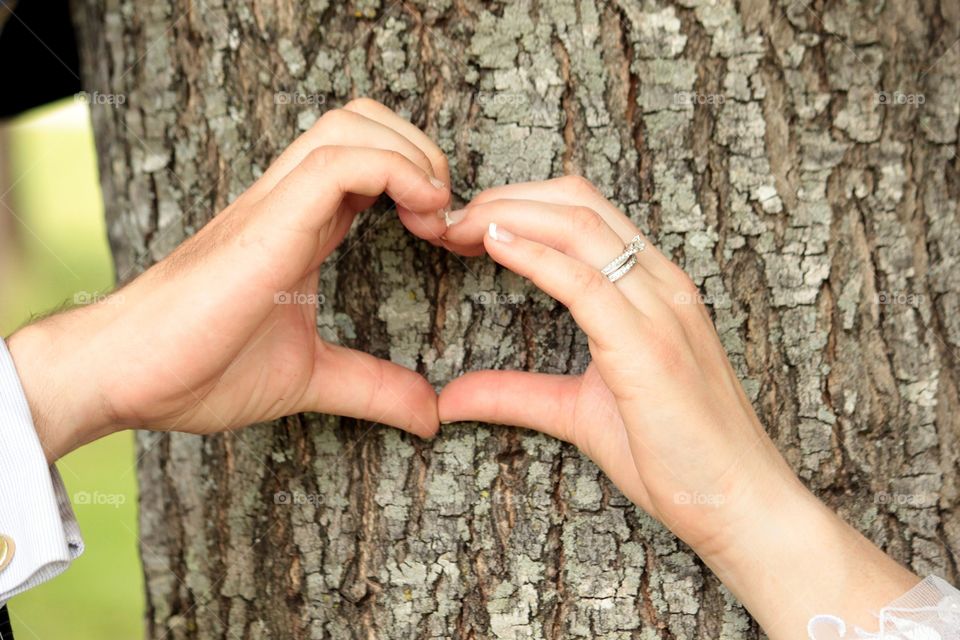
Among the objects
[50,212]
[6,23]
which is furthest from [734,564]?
[50,212]

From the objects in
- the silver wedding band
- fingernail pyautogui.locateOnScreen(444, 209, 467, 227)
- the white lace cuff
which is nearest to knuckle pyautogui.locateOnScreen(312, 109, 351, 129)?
fingernail pyautogui.locateOnScreen(444, 209, 467, 227)

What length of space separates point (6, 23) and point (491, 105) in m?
1.55

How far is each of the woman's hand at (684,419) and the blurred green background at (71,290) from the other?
891 millimetres

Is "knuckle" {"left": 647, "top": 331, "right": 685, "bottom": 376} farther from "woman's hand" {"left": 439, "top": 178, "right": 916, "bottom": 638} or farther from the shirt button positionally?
the shirt button

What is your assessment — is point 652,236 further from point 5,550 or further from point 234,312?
point 5,550

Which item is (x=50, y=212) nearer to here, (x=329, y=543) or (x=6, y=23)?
(x=6, y=23)

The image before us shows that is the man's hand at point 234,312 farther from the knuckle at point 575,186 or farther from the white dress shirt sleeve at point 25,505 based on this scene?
the knuckle at point 575,186

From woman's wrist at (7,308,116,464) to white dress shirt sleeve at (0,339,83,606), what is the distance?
0.16 feet

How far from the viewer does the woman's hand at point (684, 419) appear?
1285 mm

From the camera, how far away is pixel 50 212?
364 inches

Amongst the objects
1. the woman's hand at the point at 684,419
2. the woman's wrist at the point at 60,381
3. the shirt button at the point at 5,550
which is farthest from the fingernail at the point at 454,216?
the shirt button at the point at 5,550

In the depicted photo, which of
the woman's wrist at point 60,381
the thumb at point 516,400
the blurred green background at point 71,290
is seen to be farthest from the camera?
the blurred green background at point 71,290

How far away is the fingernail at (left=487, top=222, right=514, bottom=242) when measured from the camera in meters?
1.30

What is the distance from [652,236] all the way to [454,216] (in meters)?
0.40
